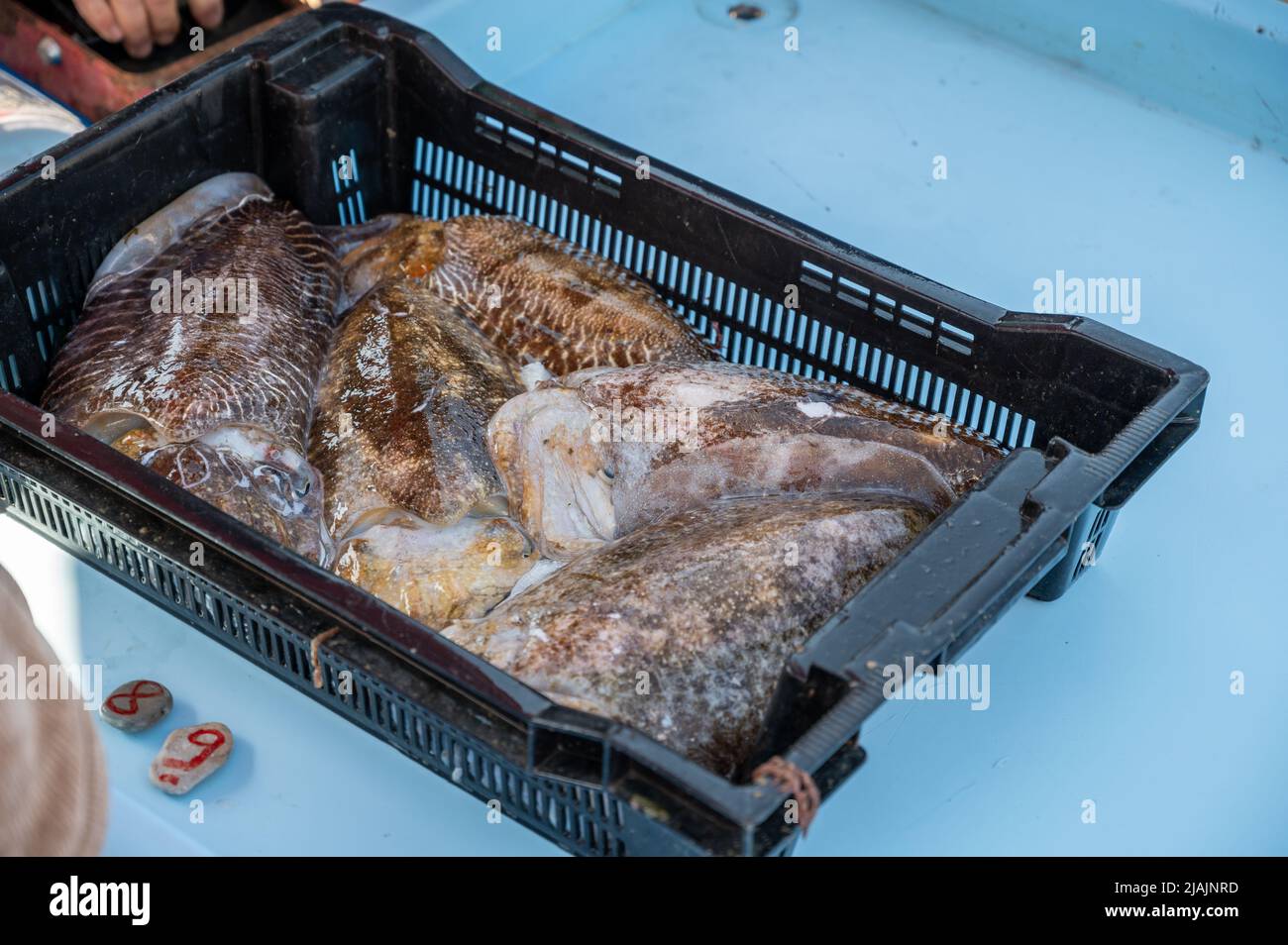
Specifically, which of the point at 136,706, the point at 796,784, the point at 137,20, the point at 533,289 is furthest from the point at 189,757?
the point at 137,20

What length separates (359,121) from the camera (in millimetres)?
3025

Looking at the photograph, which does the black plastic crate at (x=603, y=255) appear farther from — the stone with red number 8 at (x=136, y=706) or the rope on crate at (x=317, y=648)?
the stone with red number 8 at (x=136, y=706)

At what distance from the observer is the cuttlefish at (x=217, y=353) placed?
235 centimetres

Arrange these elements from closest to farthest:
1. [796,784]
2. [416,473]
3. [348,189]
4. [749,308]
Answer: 1. [796,784]
2. [416,473]
3. [749,308]
4. [348,189]

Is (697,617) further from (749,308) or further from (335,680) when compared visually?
(749,308)

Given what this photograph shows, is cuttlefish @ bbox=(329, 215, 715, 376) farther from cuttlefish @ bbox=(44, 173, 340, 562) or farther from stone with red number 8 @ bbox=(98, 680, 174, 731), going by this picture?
stone with red number 8 @ bbox=(98, 680, 174, 731)

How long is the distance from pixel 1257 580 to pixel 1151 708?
1.34 feet

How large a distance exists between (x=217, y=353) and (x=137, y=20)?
176 cm

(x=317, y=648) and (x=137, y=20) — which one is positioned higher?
(x=137, y=20)

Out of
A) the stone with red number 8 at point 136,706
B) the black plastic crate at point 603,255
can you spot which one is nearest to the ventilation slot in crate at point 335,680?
the black plastic crate at point 603,255

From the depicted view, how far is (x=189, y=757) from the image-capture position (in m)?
2.00

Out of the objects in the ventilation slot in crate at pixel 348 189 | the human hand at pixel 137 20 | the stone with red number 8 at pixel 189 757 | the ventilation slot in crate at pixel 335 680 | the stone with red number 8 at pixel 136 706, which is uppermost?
the human hand at pixel 137 20

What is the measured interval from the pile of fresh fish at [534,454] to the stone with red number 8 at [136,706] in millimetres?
335

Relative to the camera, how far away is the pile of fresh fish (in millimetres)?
2061
